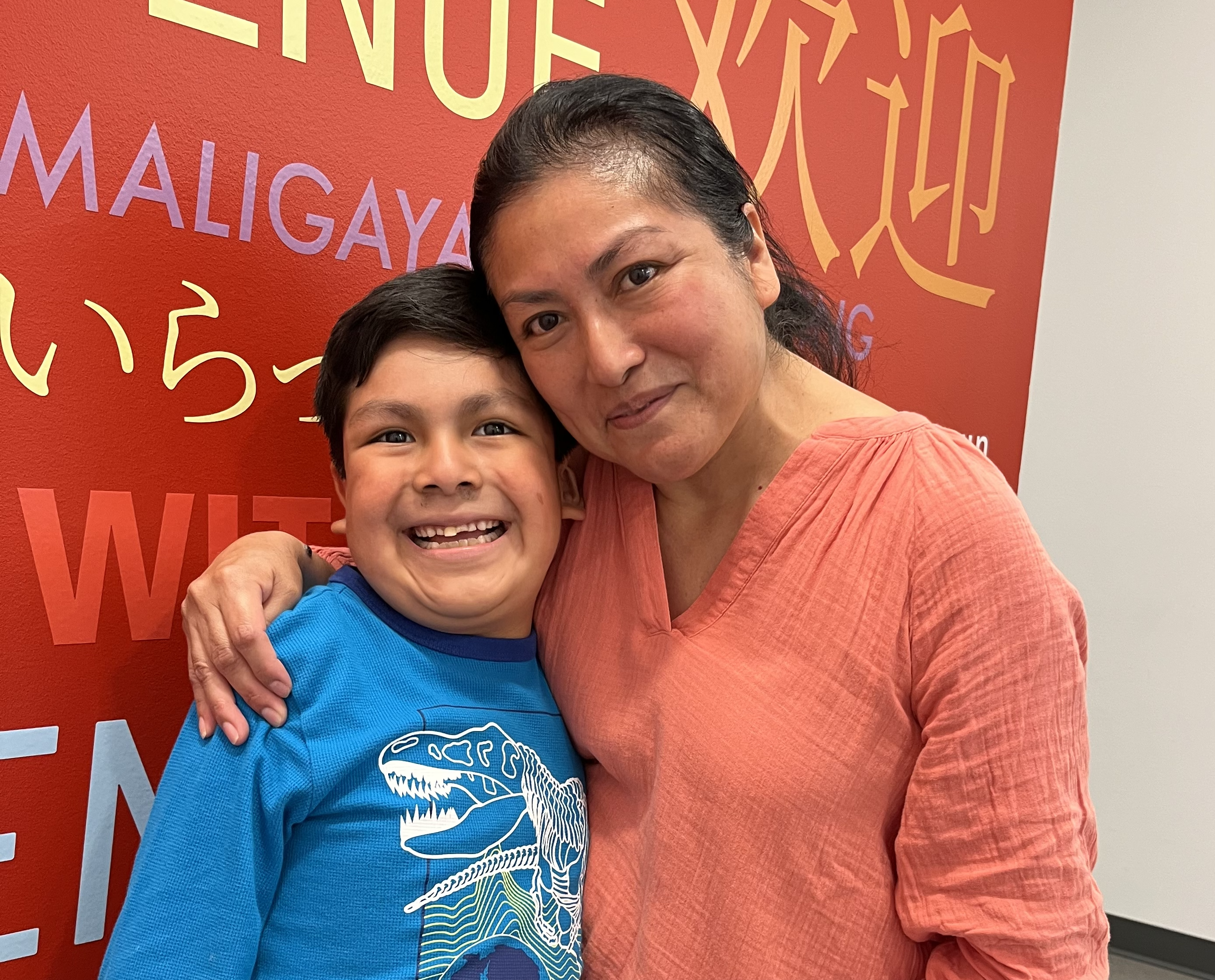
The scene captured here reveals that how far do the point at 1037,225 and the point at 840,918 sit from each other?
2287mm

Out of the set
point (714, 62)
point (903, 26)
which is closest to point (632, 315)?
point (714, 62)

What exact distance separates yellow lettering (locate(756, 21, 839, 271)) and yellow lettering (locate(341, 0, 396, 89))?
32.2 inches

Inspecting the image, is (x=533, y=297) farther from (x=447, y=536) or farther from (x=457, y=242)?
(x=457, y=242)

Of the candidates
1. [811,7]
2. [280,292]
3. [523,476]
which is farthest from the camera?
[811,7]

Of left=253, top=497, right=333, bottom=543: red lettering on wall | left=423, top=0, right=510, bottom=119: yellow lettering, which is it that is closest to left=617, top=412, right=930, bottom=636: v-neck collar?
left=253, top=497, right=333, bottom=543: red lettering on wall

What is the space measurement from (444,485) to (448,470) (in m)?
0.02

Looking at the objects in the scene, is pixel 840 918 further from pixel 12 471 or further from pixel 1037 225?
pixel 1037 225

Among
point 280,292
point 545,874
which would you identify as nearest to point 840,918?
point 545,874

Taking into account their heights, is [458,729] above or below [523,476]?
below

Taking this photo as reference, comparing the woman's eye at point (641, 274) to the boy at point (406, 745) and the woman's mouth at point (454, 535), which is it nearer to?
the boy at point (406, 745)

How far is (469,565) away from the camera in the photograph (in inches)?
42.8

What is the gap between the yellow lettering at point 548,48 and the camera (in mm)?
1610

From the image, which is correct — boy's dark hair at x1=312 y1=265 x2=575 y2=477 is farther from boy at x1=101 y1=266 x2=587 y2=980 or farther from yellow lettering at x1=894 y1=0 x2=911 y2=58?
yellow lettering at x1=894 y1=0 x2=911 y2=58

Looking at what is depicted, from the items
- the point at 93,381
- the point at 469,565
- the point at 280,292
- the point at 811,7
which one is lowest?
the point at 469,565
